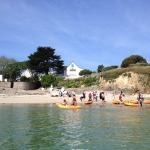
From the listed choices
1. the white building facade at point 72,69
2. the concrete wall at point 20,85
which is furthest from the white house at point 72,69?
the concrete wall at point 20,85

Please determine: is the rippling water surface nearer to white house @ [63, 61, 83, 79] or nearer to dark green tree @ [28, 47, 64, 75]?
dark green tree @ [28, 47, 64, 75]

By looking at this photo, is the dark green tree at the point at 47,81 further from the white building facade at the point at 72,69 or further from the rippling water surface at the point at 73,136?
the rippling water surface at the point at 73,136

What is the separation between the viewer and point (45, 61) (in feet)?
203

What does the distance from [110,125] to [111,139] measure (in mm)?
3714

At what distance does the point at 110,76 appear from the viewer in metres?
50.5

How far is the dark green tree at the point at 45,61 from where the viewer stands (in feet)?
201

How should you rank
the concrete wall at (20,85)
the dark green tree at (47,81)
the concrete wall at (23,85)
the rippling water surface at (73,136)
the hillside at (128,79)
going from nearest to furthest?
the rippling water surface at (73,136) < the hillside at (128,79) < the dark green tree at (47,81) < the concrete wall at (20,85) < the concrete wall at (23,85)

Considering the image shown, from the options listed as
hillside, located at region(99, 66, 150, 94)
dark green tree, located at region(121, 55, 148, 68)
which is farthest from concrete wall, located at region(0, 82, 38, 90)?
dark green tree, located at region(121, 55, 148, 68)

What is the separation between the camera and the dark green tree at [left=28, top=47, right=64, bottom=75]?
61281mm

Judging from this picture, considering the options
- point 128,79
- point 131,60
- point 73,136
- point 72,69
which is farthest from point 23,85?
point 73,136

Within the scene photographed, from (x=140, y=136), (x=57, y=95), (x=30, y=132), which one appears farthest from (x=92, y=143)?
(x=57, y=95)

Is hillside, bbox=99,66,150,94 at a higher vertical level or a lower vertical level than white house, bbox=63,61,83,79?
lower

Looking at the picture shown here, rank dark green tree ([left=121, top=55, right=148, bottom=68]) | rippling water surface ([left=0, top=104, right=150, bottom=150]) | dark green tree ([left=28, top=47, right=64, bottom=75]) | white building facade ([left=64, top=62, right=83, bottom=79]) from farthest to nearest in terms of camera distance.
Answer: white building facade ([left=64, top=62, right=83, bottom=79])
dark green tree ([left=121, top=55, right=148, bottom=68])
dark green tree ([left=28, top=47, right=64, bottom=75])
rippling water surface ([left=0, top=104, right=150, bottom=150])

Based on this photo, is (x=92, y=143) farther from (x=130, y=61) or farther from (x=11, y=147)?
(x=130, y=61)
